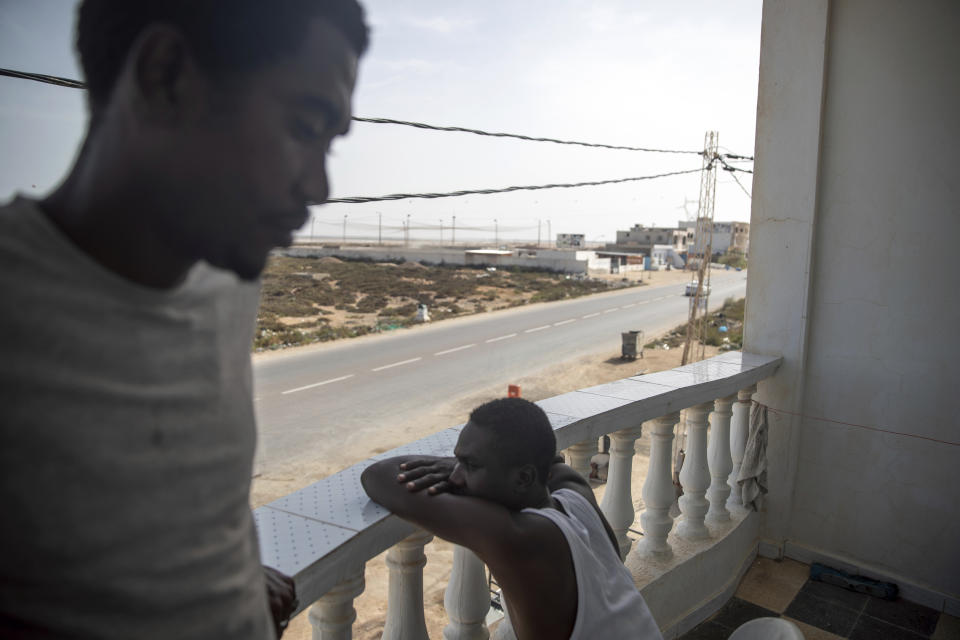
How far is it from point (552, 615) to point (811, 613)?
8.26 ft

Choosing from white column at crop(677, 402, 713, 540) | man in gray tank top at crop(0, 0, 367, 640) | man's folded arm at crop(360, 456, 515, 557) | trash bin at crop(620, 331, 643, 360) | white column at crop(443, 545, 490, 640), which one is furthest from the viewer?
trash bin at crop(620, 331, 643, 360)

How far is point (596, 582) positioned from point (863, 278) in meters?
2.80

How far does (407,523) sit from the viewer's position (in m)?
1.54

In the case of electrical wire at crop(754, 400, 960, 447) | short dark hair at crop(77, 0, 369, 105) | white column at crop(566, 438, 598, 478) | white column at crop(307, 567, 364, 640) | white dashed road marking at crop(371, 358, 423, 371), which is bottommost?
white dashed road marking at crop(371, 358, 423, 371)

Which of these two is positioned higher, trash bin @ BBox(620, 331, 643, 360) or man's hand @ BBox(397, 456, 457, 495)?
man's hand @ BBox(397, 456, 457, 495)

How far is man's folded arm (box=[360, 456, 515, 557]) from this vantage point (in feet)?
4.50

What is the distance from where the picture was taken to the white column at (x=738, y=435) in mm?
3557

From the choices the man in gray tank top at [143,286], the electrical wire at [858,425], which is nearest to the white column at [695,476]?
the electrical wire at [858,425]

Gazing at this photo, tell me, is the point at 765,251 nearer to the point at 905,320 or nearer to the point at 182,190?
the point at 905,320

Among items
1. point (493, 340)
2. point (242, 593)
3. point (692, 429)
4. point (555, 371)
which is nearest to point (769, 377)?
point (692, 429)

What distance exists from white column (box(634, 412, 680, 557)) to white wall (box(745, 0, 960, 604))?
125 centimetres

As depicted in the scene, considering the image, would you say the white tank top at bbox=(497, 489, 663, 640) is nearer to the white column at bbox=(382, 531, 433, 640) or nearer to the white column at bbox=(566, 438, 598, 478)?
the white column at bbox=(382, 531, 433, 640)

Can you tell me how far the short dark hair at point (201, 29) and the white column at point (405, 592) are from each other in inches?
50.9

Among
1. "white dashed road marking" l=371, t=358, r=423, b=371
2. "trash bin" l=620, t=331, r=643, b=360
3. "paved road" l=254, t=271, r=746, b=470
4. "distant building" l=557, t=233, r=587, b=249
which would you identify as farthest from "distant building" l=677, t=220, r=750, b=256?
"white dashed road marking" l=371, t=358, r=423, b=371
